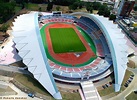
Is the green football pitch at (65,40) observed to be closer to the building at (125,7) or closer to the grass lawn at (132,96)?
the grass lawn at (132,96)

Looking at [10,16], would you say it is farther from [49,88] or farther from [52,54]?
[49,88]

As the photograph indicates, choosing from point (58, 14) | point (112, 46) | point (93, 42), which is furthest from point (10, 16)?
point (112, 46)

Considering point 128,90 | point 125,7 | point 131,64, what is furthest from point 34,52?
point 125,7

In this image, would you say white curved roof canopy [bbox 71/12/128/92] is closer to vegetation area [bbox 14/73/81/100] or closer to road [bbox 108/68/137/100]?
road [bbox 108/68/137/100]

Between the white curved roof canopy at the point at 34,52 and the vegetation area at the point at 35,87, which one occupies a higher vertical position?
the white curved roof canopy at the point at 34,52

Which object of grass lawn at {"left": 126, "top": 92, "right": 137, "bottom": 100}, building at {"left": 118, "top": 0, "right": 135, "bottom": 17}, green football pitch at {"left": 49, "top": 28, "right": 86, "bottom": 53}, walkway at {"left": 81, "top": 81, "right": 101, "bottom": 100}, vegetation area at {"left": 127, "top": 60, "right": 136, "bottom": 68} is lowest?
grass lawn at {"left": 126, "top": 92, "right": 137, "bottom": 100}

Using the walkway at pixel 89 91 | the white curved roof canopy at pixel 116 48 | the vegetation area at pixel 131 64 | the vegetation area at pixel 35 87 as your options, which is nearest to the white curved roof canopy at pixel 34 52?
the vegetation area at pixel 35 87

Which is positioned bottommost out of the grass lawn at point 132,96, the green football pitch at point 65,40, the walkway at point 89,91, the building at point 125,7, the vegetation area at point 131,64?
the grass lawn at point 132,96

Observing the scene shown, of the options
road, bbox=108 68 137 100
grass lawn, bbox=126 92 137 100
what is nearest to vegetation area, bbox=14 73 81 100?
road, bbox=108 68 137 100
